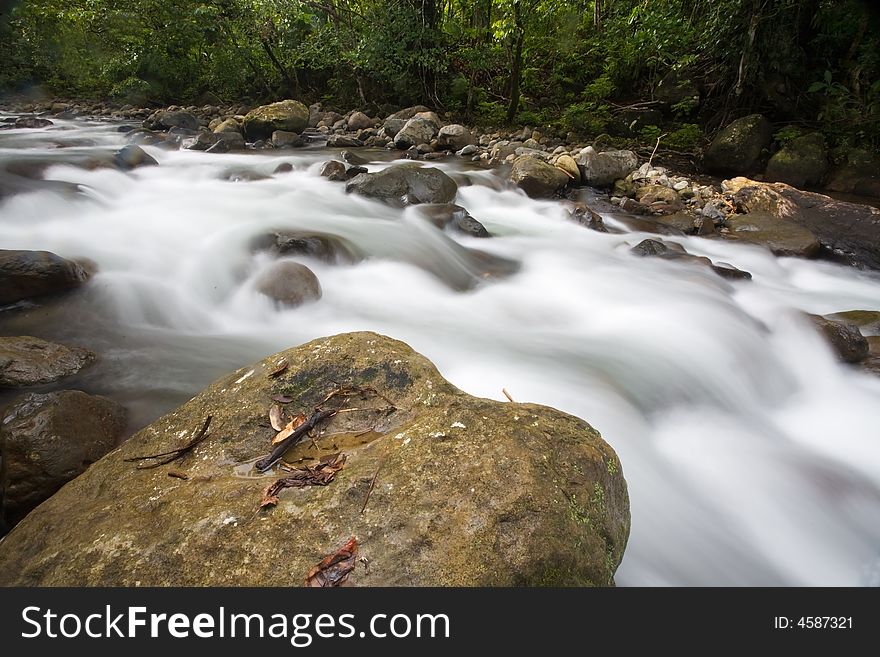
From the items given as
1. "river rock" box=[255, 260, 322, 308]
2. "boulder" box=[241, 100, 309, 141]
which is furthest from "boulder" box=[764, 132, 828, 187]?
"boulder" box=[241, 100, 309, 141]

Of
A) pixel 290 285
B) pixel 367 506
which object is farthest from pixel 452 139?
pixel 367 506

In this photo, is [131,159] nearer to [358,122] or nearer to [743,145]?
[358,122]

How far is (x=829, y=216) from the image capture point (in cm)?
674

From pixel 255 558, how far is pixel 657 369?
129 inches

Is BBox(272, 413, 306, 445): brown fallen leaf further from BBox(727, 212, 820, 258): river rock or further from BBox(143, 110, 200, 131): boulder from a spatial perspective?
BBox(143, 110, 200, 131): boulder

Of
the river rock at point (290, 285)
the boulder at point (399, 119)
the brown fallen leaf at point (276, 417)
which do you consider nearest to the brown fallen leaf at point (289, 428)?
the brown fallen leaf at point (276, 417)

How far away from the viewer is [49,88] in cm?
2117

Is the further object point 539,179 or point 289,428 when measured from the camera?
point 539,179

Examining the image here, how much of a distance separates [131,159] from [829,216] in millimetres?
10845

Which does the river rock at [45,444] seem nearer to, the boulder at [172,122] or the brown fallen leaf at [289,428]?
the brown fallen leaf at [289,428]

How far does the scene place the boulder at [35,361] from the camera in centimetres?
293

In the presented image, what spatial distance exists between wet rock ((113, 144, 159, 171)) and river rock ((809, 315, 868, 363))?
31.5ft
